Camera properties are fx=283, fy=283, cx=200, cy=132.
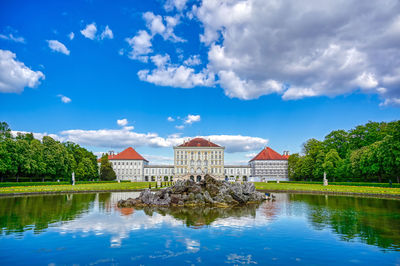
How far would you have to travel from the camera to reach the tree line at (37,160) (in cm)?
3878

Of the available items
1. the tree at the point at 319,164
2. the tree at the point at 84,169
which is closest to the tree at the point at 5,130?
the tree at the point at 84,169

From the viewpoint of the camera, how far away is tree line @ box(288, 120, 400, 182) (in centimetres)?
3569

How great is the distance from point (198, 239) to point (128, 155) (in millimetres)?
89909

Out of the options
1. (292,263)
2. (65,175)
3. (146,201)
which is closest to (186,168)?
(65,175)

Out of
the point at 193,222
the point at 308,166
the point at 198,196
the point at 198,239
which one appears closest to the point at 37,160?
the point at 198,196

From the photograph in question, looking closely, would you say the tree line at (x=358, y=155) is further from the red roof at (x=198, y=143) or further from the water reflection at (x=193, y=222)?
the red roof at (x=198, y=143)

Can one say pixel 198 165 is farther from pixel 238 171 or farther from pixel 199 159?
pixel 238 171

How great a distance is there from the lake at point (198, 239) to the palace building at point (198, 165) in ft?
247

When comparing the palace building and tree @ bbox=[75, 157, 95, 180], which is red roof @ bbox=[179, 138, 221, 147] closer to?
the palace building

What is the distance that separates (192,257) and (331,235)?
5.77 m

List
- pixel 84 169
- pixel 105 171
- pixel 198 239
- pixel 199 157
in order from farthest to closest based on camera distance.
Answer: pixel 199 157 → pixel 105 171 → pixel 84 169 → pixel 198 239

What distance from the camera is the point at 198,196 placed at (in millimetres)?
20844

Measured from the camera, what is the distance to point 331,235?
10.6m

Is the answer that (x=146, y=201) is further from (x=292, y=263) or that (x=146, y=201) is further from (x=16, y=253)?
(x=292, y=263)
